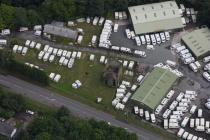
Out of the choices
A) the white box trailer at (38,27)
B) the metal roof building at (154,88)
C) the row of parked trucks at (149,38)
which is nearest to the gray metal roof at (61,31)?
the white box trailer at (38,27)

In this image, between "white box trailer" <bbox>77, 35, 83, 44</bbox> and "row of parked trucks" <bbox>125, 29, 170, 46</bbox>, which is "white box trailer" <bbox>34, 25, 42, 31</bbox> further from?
"row of parked trucks" <bbox>125, 29, 170, 46</bbox>

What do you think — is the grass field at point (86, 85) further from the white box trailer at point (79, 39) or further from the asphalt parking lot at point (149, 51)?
the asphalt parking lot at point (149, 51)

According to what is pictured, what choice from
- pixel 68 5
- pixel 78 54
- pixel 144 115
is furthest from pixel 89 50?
pixel 144 115

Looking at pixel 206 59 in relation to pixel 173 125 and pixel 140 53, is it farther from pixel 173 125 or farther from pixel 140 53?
pixel 173 125

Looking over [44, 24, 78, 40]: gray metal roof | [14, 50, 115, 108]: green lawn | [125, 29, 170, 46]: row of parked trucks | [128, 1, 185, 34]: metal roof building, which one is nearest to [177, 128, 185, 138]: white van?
[14, 50, 115, 108]: green lawn

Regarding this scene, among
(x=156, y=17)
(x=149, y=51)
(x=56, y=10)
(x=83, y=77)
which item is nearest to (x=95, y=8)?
(x=56, y=10)

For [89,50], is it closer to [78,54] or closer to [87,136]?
[78,54]
